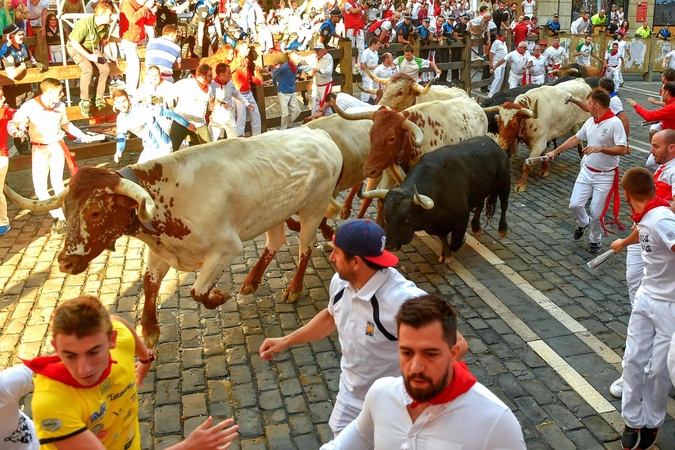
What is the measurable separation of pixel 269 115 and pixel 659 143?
1138 cm

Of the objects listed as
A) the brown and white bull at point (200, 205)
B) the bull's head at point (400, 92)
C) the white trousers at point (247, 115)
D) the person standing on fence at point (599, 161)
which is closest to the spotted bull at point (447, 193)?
the brown and white bull at point (200, 205)

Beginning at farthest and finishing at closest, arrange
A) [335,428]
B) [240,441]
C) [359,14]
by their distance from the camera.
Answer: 1. [359,14]
2. [240,441]
3. [335,428]

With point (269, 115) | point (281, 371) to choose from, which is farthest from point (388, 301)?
point (269, 115)

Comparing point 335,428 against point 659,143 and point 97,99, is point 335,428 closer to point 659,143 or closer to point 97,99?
point 659,143

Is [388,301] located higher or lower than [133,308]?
higher

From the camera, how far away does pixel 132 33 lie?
12.0 metres

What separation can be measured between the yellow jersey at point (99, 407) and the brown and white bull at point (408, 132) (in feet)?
17.0

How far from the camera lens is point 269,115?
53.4ft

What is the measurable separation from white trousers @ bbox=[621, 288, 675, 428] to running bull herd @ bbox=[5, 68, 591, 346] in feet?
9.26

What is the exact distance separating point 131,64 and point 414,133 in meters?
6.37

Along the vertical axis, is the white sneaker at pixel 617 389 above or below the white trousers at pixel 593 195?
below

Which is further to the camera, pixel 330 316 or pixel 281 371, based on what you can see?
pixel 281 371

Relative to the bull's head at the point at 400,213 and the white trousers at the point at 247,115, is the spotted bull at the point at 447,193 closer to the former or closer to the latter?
the bull's head at the point at 400,213

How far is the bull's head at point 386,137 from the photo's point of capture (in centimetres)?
808
